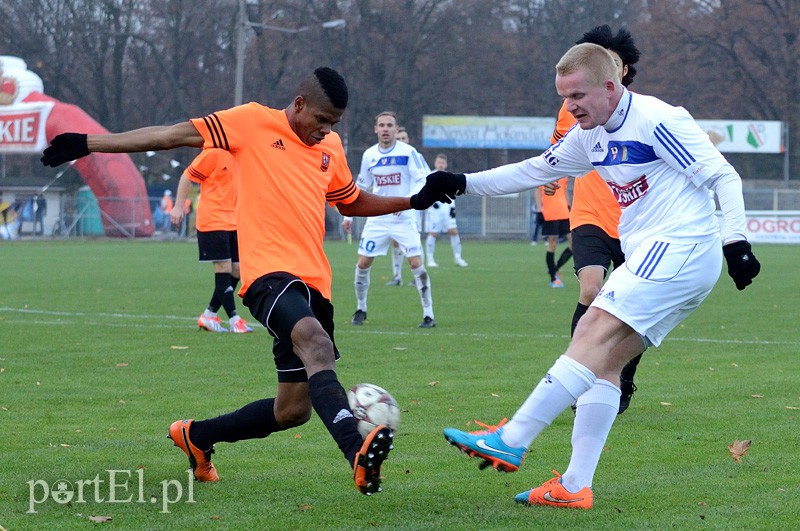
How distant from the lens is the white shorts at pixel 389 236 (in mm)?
13422

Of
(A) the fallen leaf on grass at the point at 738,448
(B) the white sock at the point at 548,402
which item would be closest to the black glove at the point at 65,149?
(B) the white sock at the point at 548,402

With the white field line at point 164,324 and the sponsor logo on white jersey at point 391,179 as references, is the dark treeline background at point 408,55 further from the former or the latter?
the sponsor logo on white jersey at point 391,179

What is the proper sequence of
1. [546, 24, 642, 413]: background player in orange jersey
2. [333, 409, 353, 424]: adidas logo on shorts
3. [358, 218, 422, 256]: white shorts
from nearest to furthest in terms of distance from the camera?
[333, 409, 353, 424]: adidas logo on shorts → [546, 24, 642, 413]: background player in orange jersey → [358, 218, 422, 256]: white shorts

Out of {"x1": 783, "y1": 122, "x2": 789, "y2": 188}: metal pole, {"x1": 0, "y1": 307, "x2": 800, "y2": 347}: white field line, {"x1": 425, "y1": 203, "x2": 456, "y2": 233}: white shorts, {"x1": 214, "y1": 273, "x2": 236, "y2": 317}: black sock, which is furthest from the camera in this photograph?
{"x1": 783, "y1": 122, "x2": 789, "y2": 188}: metal pole

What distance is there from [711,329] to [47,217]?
36.2 meters

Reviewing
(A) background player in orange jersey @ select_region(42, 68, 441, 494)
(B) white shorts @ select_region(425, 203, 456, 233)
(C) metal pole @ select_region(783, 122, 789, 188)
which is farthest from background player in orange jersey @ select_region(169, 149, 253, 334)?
(C) metal pole @ select_region(783, 122, 789, 188)

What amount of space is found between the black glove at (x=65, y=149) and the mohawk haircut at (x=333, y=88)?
1.08 metres

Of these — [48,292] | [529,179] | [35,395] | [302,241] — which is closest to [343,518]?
[302,241]

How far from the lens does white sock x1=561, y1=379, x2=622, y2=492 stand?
5.08 m

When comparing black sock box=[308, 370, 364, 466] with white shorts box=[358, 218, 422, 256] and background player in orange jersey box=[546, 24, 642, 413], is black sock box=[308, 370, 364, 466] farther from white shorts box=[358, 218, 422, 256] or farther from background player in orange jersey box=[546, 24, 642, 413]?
white shorts box=[358, 218, 422, 256]

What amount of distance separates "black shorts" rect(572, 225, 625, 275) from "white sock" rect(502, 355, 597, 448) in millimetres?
2998

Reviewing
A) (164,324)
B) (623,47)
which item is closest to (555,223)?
(164,324)

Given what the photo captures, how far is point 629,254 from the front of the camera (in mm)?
5207

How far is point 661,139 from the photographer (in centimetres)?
498
